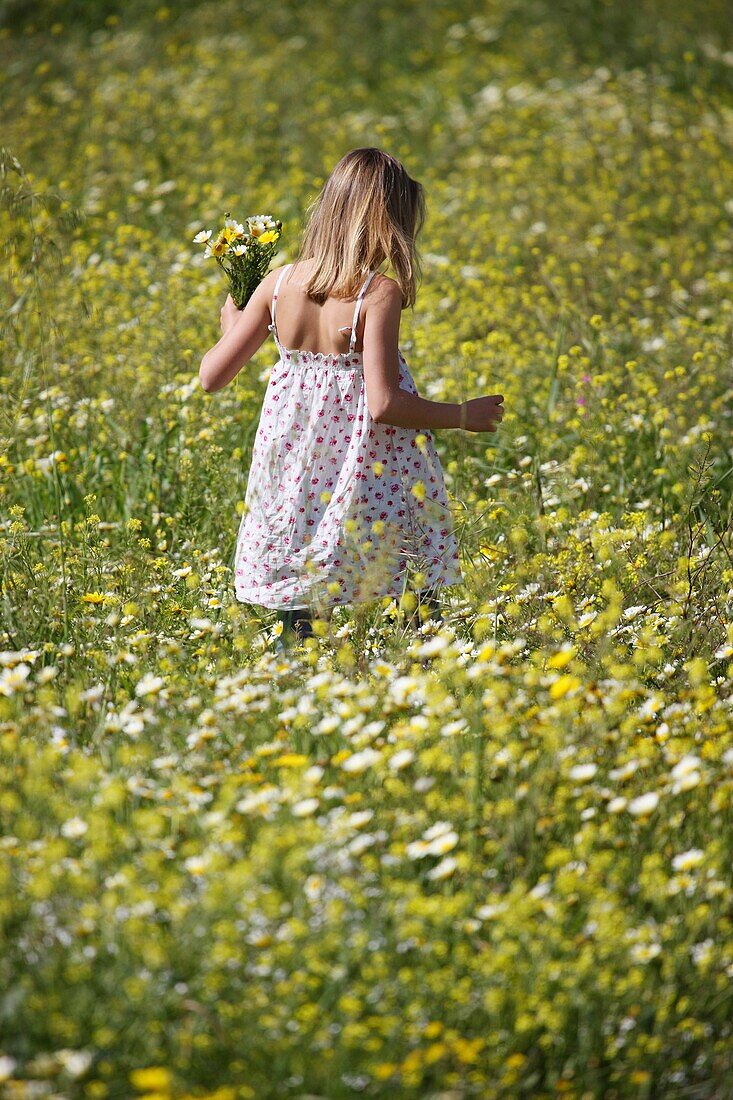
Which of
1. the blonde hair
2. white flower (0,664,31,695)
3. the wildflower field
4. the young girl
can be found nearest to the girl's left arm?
the young girl

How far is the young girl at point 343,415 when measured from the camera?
122 inches

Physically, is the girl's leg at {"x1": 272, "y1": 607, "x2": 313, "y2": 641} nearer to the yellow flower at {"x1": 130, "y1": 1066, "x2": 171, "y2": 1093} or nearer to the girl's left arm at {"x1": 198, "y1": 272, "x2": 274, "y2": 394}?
the girl's left arm at {"x1": 198, "y1": 272, "x2": 274, "y2": 394}

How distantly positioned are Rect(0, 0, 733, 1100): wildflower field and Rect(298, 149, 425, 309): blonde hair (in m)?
0.75

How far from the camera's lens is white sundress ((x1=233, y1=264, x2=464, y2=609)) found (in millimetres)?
3199

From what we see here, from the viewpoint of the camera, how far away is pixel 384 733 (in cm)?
276

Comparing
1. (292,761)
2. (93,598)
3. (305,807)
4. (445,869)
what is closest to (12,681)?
(93,598)

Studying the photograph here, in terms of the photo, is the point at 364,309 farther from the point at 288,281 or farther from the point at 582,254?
the point at 582,254

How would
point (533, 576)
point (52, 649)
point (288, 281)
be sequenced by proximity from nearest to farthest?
point (52, 649) < point (288, 281) < point (533, 576)

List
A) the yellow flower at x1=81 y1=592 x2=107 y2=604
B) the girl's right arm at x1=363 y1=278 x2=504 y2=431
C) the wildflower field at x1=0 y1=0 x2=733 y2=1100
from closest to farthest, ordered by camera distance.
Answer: the wildflower field at x1=0 y1=0 x2=733 y2=1100 → the girl's right arm at x1=363 y1=278 x2=504 y2=431 → the yellow flower at x1=81 y1=592 x2=107 y2=604

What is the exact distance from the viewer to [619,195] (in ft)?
25.4

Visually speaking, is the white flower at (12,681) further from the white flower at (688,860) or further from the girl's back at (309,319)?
the white flower at (688,860)

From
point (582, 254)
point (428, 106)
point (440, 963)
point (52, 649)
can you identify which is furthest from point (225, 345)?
point (428, 106)

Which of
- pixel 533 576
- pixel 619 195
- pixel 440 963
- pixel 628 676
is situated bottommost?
pixel 619 195

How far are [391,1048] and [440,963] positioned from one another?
0.23 m
